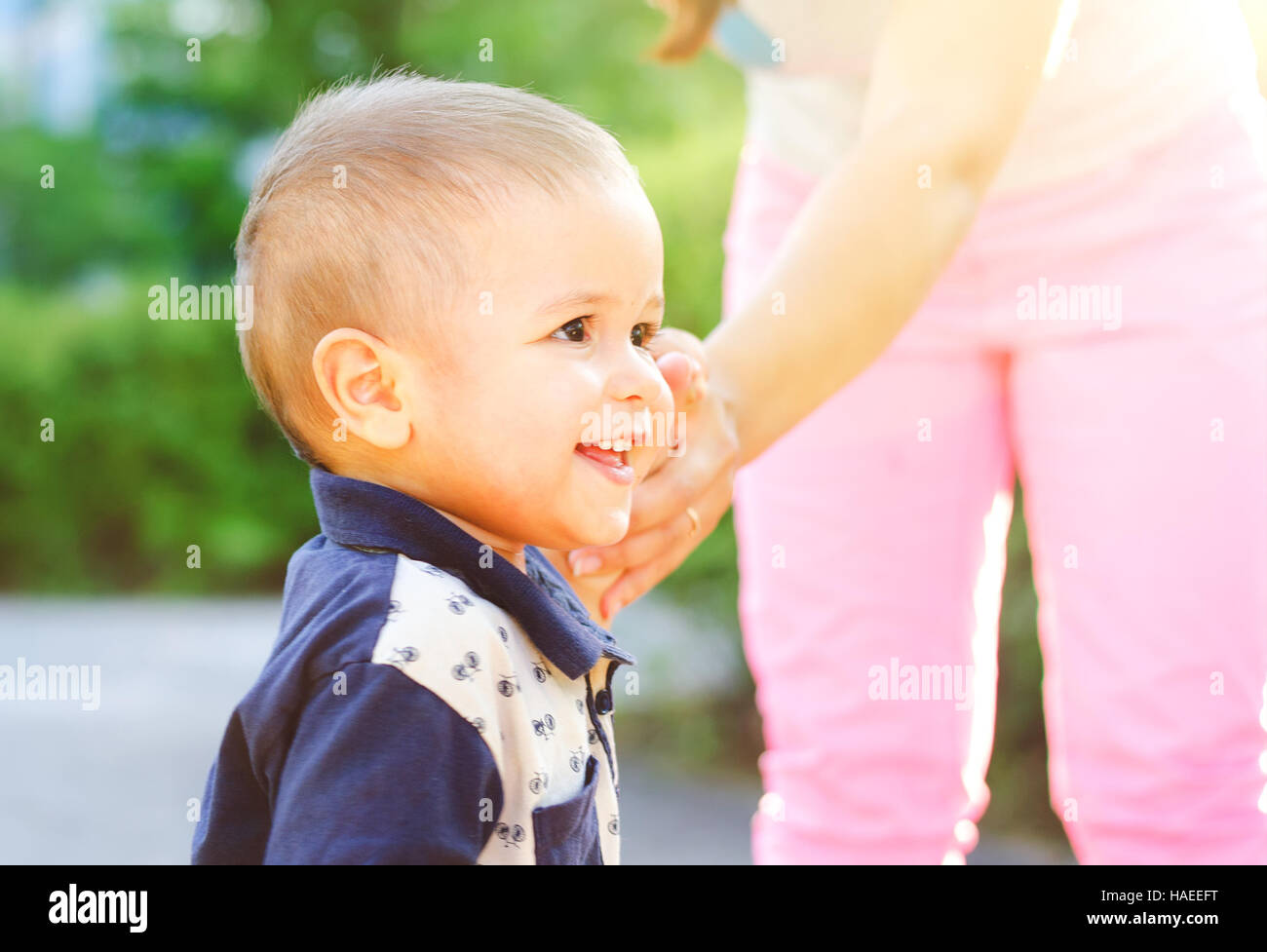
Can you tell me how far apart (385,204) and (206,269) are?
6198 millimetres

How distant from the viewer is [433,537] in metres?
1.11

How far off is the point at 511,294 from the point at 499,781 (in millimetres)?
392

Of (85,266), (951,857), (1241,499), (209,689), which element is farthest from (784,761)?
(85,266)

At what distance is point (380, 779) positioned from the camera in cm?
96

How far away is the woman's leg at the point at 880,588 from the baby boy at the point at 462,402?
0.61 m

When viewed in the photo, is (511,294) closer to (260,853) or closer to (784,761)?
(260,853)

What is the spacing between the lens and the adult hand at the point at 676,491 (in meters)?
1.34

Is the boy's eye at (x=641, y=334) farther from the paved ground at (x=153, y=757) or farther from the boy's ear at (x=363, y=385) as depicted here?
the paved ground at (x=153, y=757)

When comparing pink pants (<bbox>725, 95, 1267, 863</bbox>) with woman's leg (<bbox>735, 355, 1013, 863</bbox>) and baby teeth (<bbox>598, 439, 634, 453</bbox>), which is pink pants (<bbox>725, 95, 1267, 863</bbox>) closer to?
woman's leg (<bbox>735, 355, 1013, 863</bbox>)

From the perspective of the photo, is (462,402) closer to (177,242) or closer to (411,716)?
(411,716)

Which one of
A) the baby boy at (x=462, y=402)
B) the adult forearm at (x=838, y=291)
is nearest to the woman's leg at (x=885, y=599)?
the adult forearm at (x=838, y=291)

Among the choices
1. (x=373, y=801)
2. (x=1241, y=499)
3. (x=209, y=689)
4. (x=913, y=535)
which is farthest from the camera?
(x=209, y=689)

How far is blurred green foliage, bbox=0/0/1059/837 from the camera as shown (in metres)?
3.77

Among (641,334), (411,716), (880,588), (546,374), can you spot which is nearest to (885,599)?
(880,588)
